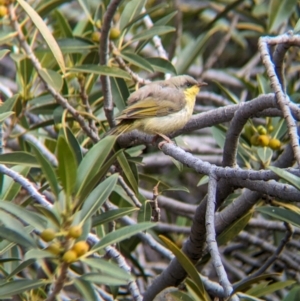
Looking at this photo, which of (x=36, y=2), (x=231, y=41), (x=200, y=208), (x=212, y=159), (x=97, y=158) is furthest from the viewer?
(x=231, y=41)

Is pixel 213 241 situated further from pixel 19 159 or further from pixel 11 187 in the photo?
pixel 11 187

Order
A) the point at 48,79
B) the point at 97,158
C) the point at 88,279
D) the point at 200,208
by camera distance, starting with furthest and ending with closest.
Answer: the point at 48,79
the point at 200,208
the point at 97,158
the point at 88,279

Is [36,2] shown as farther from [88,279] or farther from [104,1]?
[88,279]

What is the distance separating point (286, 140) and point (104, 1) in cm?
140

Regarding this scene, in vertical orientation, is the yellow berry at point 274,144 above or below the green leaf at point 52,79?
below

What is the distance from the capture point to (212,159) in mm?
4957

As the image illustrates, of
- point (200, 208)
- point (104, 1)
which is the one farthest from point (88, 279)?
point (104, 1)

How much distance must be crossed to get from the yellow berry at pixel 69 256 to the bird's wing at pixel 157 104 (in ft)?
5.57

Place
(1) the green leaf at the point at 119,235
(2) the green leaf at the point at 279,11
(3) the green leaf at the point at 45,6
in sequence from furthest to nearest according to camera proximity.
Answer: (2) the green leaf at the point at 279,11 < (3) the green leaf at the point at 45,6 < (1) the green leaf at the point at 119,235

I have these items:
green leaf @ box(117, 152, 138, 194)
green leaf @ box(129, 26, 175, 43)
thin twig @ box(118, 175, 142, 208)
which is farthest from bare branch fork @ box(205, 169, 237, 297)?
green leaf @ box(129, 26, 175, 43)

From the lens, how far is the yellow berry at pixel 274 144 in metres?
3.90

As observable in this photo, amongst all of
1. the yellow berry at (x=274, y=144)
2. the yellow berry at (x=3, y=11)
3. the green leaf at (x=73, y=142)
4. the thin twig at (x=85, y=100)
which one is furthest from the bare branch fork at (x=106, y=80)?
the yellow berry at (x=274, y=144)

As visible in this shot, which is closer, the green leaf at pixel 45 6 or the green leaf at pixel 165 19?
the green leaf at pixel 45 6

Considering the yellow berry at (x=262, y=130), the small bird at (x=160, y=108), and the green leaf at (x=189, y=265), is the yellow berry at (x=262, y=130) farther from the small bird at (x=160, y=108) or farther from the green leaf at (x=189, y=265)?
the green leaf at (x=189, y=265)
